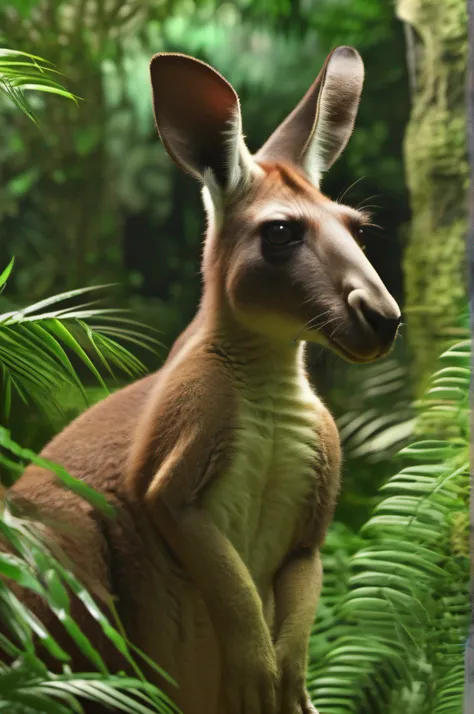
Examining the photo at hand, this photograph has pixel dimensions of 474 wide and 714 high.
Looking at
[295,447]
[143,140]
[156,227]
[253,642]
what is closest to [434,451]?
[295,447]

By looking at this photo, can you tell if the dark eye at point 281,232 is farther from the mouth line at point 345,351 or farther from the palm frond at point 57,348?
the palm frond at point 57,348

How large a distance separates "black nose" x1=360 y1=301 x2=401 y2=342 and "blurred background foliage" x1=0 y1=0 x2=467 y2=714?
0.16 metres

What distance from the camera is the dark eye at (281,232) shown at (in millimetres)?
1460

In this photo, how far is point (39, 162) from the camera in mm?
1610

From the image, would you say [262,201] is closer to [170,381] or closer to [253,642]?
[170,381]

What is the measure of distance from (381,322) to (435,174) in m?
0.50

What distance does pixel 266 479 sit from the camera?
1.48 m

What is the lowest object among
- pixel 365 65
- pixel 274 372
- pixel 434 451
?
pixel 434 451

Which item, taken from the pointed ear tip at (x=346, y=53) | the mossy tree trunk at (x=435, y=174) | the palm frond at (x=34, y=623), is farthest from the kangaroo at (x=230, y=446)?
the palm frond at (x=34, y=623)

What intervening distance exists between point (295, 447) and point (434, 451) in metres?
0.40

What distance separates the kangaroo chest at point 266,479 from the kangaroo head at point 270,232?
13cm

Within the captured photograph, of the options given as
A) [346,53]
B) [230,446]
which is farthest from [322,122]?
[230,446]

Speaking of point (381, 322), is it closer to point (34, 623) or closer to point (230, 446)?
point (230, 446)

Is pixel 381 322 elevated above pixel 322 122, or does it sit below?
below
